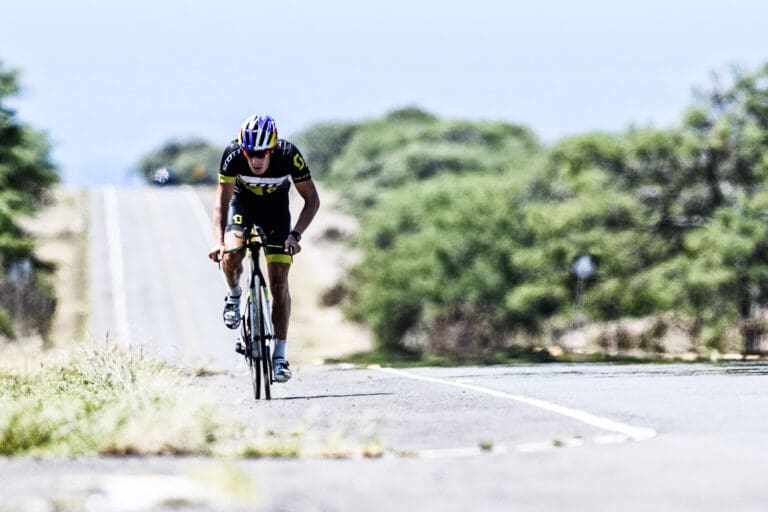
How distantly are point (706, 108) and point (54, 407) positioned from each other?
43751 millimetres

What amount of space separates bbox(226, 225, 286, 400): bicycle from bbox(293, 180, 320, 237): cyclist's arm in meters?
0.32

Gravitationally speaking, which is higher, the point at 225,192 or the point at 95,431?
the point at 225,192

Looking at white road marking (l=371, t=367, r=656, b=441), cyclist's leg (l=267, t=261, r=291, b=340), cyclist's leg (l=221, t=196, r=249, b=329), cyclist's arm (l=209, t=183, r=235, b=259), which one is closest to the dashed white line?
cyclist's leg (l=221, t=196, r=249, b=329)

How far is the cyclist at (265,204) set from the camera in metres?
11.6

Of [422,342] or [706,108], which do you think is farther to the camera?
[422,342]

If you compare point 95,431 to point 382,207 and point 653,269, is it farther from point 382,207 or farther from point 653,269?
point 382,207

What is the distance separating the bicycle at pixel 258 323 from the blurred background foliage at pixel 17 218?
37121 mm

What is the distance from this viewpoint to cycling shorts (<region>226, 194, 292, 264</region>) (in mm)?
12062

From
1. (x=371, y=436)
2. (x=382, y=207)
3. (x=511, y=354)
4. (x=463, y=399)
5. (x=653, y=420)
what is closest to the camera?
(x=371, y=436)

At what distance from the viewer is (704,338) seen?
125 ft

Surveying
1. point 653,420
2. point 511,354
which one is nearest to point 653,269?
point 511,354

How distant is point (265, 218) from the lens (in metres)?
Answer: 12.1

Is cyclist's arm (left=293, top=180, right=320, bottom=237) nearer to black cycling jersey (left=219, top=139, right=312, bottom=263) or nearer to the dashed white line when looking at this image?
black cycling jersey (left=219, top=139, right=312, bottom=263)

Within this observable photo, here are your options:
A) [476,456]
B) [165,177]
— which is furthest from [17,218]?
[165,177]
